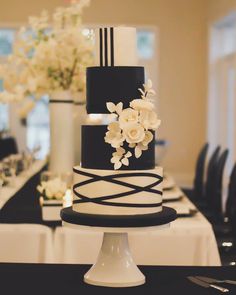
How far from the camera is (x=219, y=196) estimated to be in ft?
18.3

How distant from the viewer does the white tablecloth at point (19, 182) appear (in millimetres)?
4117

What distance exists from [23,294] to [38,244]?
0.98 metres

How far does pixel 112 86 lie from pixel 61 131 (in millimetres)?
2706

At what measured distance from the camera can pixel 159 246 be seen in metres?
3.35

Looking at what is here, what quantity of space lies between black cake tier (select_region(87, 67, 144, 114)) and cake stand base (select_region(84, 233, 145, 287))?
412 mm

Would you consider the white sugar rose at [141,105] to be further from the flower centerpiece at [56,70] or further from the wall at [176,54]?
the wall at [176,54]

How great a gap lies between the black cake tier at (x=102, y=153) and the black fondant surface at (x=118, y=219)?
15cm

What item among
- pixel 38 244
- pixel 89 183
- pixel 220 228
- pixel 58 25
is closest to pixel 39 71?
pixel 58 25

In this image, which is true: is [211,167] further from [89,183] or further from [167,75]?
[167,75]

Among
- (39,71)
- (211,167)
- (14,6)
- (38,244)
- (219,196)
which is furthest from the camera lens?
(14,6)

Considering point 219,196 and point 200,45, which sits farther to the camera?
point 200,45

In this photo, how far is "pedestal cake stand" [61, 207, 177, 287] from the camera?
2244 millimetres

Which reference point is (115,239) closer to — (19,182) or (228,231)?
(228,231)

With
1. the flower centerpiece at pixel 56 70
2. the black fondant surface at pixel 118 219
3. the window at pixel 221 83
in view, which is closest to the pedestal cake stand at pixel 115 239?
the black fondant surface at pixel 118 219
